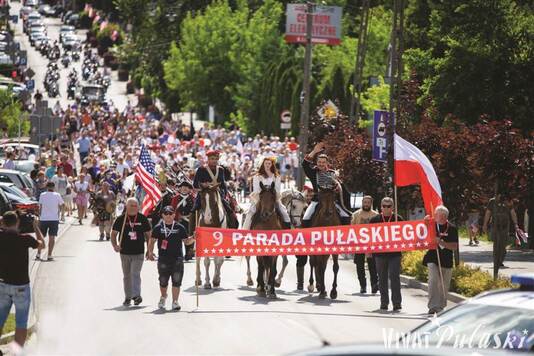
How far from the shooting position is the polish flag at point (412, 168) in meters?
23.1

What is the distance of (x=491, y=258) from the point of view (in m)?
33.8

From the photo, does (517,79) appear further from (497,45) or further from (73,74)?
(73,74)

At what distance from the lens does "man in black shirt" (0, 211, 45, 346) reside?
16.7 metres

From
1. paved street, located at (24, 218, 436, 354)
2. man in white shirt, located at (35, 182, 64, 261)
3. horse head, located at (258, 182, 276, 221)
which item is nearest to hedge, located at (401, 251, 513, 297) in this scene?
paved street, located at (24, 218, 436, 354)

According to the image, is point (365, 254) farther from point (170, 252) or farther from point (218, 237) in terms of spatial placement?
point (170, 252)

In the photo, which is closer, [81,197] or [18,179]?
[18,179]

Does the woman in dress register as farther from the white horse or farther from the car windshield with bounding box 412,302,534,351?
the car windshield with bounding box 412,302,534,351

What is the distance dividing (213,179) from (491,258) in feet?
33.8

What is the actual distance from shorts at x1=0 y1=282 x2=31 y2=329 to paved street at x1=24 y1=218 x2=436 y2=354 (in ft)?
1.34

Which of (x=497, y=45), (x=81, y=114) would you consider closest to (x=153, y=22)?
(x=81, y=114)

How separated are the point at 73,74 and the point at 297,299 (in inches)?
4127

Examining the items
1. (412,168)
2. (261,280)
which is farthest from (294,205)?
(412,168)

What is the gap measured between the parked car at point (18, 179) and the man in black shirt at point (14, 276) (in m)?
26.0

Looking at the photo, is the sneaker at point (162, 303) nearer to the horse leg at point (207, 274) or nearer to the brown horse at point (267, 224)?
the brown horse at point (267, 224)
